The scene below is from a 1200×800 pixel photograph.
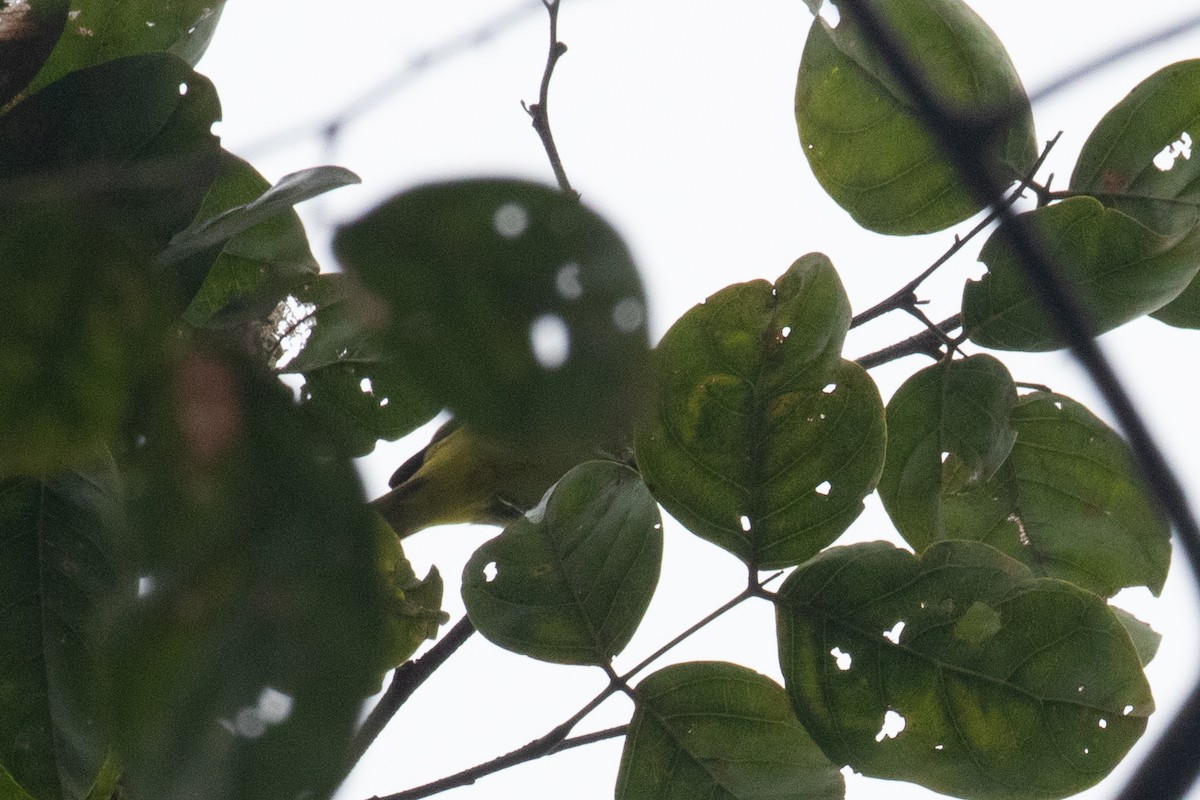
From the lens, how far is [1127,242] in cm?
97

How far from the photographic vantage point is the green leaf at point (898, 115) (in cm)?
109

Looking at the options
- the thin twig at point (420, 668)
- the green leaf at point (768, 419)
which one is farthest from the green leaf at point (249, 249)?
the thin twig at point (420, 668)

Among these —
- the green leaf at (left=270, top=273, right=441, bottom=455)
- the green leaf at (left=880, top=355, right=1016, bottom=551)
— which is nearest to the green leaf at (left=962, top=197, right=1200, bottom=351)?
the green leaf at (left=880, top=355, right=1016, bottom=551)

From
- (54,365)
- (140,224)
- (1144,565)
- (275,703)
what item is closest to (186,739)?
(275,703)

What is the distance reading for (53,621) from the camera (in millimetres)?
640

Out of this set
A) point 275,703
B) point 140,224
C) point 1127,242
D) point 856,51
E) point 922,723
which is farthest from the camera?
point 856,51

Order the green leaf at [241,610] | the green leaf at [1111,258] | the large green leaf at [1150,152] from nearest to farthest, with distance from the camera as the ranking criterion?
the green leaf at [241,610]
the green leaf at [1111,258]
the large green leaf at [1150,152]

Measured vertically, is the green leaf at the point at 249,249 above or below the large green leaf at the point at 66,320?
above

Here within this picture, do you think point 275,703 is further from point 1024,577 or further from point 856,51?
point 856,51

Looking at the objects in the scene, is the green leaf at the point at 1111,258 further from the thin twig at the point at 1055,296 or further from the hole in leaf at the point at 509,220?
→ the hole in leaf at the point at 509,220

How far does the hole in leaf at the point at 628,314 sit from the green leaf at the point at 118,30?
638 millimetres

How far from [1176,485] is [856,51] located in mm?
805

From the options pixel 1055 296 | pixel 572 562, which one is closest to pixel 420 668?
pixel 572 562

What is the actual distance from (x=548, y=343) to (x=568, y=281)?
0.9 inches
